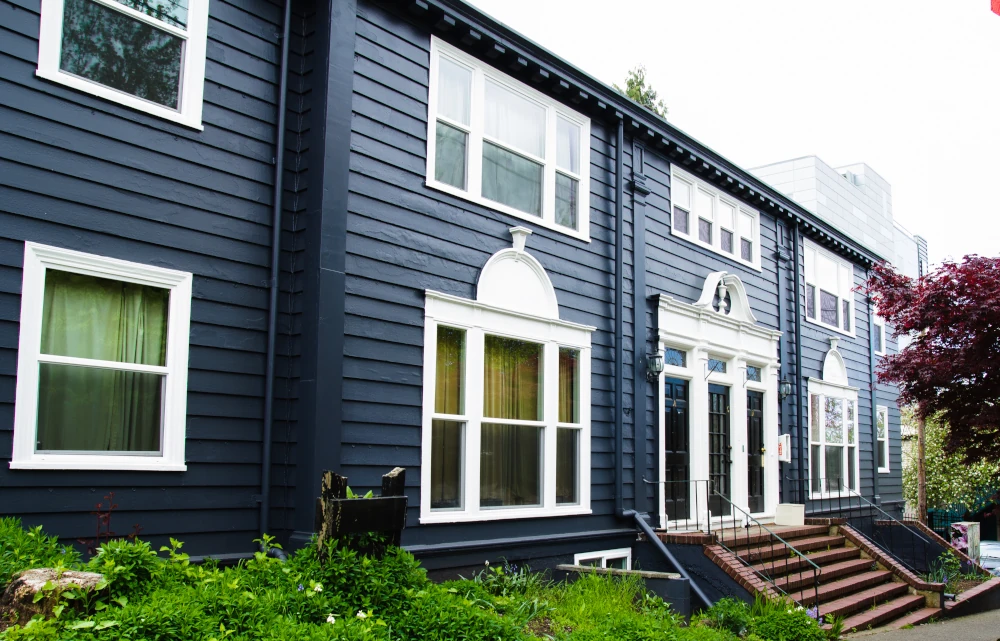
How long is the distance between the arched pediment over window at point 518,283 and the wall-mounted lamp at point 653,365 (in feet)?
6.76

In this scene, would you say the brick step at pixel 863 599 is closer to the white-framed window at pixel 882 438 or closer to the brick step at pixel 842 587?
the brick step at pixel 842 587

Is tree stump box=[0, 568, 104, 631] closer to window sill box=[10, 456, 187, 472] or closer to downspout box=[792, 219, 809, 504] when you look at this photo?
window sill box=[10, 456, 187, 472]

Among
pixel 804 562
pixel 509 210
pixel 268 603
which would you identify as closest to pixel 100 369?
pixel 268 603

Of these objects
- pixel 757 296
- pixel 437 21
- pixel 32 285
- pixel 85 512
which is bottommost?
pixel 85 512

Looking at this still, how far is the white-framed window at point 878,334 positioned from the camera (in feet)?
69.0

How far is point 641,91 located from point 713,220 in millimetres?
14693

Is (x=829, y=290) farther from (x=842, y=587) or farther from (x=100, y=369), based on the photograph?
(x=100, y=369)

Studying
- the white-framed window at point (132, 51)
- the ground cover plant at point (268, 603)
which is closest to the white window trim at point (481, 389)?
the ground cover plant at point (268, 603)

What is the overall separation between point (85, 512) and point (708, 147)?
34.4 feet

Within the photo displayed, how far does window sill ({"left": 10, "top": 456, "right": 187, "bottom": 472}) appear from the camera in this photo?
644cm

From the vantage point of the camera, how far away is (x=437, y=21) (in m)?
9.42

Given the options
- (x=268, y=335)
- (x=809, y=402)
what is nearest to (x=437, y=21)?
(x=268, y=335)

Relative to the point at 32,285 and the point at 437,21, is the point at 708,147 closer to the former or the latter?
the point at 437,21

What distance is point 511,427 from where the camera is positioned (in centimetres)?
1005
